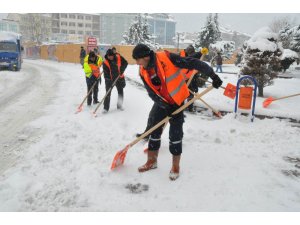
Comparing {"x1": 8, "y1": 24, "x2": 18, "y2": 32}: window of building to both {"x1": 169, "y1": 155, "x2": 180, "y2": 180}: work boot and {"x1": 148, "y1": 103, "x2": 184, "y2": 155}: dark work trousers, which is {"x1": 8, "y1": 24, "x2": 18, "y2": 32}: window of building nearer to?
{"x1": 148, "y1": 103, "x2": 184, "y2": 155}: dark work trousers

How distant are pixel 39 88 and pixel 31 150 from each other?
7.03 metres

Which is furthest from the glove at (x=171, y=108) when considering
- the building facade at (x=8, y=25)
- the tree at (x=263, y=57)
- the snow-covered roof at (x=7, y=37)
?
the building facade at (x=8, y=25)

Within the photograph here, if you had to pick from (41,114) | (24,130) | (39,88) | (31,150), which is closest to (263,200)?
(31,150)

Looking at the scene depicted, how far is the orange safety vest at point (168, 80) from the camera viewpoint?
120 inches

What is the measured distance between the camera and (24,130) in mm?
5270

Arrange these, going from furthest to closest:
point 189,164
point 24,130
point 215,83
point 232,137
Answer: point 24,130 → point 232,137 → point 189,164 → point 215,83

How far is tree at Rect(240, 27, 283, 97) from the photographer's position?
781 centimetres

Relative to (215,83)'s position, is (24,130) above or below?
below

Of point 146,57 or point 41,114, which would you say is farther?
point 41,114

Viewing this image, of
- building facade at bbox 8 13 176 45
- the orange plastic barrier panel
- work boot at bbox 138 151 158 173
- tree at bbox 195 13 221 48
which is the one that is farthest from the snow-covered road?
building facade at bbox 8 13 176 45

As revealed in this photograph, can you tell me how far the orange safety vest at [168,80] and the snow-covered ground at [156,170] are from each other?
104 centimetres

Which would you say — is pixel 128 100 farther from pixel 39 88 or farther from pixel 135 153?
pixel 39 88

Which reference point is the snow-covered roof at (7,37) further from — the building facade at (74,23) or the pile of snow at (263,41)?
the building facade at (74,23)

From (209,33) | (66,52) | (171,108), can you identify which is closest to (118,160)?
(171,108)
